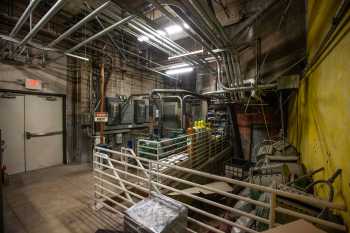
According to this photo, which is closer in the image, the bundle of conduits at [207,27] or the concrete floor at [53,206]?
the bundle of conduits at [207,27]

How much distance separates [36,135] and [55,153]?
79cm

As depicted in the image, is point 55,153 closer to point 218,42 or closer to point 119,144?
point 119,144

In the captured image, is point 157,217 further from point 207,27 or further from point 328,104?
point 207,27

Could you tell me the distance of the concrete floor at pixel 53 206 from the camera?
2.53 metres

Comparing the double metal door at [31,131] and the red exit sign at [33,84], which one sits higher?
the red exit sign at [33,84]

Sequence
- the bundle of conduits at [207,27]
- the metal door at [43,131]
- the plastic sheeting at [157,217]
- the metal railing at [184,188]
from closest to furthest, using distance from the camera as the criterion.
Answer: the metal railing at [184,188] < the plastic sheeting at [157,217] < the bundle of conduits at [207,27] < the metal door at [43,131]

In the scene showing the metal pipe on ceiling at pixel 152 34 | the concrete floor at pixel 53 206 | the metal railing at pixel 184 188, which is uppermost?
the metal pipe on ceiling at pixel 152 34

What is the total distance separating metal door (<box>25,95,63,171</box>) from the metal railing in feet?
6.97

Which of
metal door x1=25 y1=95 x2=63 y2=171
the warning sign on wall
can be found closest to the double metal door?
metal door x1=25 y1=95 x2=63 y2=171

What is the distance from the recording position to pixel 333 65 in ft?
5.75

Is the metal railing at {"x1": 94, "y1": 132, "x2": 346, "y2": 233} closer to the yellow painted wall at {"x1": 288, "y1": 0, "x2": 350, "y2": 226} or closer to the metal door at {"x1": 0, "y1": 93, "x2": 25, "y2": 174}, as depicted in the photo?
the yellow painted wall at {"x1": 288, "y1": 0, "x2": 350, "y2": 226}

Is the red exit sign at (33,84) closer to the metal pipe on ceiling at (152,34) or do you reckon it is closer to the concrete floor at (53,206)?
the concrete floor at (53,206)

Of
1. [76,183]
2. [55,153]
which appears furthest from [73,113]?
[76,183]

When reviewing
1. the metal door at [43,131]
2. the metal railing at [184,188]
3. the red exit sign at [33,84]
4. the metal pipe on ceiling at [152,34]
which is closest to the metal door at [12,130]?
the metal door at [43,131]
